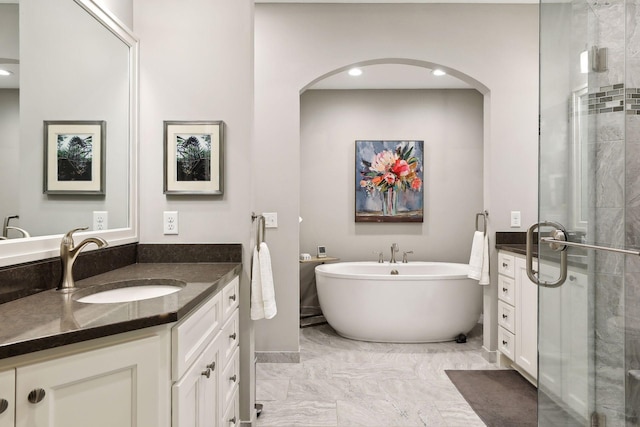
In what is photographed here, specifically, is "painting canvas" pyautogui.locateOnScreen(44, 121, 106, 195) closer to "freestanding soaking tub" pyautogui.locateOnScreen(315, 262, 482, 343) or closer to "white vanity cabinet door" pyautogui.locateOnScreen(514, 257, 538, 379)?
"freestanding soaking tub" pyautogui.locateOnScreen(315, 262, 482, 343)

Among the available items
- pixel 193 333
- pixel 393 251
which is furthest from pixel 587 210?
pixel 393 251

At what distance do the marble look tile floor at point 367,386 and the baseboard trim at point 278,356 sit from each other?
0.04 meters

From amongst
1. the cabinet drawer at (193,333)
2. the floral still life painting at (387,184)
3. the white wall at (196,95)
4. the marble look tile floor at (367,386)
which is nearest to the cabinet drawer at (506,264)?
the marble look tile floor at (367,386)

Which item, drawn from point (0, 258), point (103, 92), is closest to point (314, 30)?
point (103, 92)

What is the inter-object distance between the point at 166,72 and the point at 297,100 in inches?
50.1

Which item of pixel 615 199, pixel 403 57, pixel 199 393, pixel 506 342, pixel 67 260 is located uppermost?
pixel 403 57

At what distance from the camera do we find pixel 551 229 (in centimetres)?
160

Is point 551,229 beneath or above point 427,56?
beneath

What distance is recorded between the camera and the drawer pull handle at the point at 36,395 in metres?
0.90

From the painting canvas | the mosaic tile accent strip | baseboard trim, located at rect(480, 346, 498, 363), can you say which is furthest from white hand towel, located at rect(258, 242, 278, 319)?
baseboard trim, located at rect(480, 346, 498, 363)

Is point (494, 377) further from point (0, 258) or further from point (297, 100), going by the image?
point (0, 258)

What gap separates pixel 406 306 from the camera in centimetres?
363

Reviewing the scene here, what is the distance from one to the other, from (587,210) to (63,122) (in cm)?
196

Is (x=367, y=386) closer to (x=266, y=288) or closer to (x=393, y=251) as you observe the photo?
(x=266, y=288)
